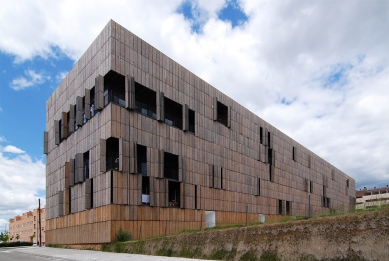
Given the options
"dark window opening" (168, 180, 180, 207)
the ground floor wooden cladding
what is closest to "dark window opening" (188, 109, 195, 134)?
"dark window opening" (168, 180, 180, 207)

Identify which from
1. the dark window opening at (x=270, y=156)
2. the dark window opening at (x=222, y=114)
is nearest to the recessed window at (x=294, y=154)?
the dark window opening at (x=270, y=156)

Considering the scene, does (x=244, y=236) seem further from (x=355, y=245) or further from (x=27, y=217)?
(x=27, y=217)

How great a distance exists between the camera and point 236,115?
164 feet

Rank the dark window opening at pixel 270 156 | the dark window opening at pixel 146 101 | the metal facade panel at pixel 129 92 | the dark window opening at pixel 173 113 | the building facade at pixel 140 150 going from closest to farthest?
the building facade at pixel 140 150 → the metal facade panel at pixel 129 92 → the dark window opening at pixel 146 101 → the dark window opening at pixel 173 113 → the dark window opening at pixel 270 156

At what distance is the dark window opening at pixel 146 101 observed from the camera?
118 ft

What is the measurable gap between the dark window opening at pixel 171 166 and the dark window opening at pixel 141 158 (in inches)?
112

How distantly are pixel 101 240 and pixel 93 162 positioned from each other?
732 centimetres

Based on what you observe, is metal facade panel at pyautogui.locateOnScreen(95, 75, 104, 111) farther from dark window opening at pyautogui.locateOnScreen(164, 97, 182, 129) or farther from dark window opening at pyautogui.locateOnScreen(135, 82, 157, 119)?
dark window opening at pyautogui.locateOnScreen(164, 97, 182, 129)

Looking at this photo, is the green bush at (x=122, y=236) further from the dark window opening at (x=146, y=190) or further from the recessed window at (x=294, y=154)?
the recessed window at (x=294, y=154)

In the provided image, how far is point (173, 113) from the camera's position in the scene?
41375 millimetres

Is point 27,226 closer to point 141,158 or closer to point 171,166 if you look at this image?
point 171,166

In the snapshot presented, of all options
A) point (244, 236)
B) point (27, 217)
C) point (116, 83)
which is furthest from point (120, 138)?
point (27, 217)

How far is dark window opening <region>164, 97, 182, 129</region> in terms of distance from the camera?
3942 centimetres

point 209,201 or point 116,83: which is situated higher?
point 116,83
